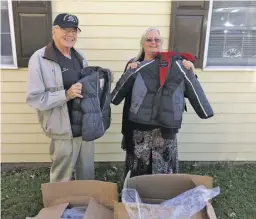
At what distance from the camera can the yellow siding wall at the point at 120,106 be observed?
10.1 ft

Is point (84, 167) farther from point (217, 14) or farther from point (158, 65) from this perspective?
point (217, 14)

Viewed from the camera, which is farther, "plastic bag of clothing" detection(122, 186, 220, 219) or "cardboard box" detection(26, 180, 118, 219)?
"cardboard box" detection(26, 180, 118, 219)

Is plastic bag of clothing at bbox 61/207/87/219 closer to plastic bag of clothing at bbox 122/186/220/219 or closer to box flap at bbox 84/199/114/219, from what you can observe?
box flap at bbox 84/199/114/219

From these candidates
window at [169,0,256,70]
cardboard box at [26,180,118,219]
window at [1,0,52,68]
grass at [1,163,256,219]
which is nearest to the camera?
cardboard box at [26,180,118,219]

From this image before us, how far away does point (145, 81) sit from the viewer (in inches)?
92.7

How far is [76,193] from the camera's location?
81.1 inches

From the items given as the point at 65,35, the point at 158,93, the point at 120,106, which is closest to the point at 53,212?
the point at 158,93

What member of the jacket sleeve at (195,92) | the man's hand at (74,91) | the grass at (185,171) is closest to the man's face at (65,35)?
the man's hand at (74,91)

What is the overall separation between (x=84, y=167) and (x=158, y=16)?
1.57 meters

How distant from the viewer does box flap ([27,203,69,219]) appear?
1.89 metres

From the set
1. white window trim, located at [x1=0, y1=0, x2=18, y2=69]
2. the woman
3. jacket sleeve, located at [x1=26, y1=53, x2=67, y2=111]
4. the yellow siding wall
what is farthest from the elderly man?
white window trim, located at [x1=0, y1=0, x2=18, y2=69]

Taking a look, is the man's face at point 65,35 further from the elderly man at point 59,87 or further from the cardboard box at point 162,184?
the cardboard box at point 162,184

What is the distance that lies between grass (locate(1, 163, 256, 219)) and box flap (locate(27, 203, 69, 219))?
0.92m

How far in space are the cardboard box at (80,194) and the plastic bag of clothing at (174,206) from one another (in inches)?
5.5
